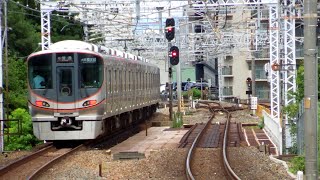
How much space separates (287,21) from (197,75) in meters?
68.0

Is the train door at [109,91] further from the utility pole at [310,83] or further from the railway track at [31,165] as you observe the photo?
the utility pole at [310,83]

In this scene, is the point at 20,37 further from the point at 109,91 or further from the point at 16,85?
the point at 109,91

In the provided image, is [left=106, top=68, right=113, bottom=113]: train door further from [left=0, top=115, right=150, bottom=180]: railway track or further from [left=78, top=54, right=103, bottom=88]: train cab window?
[left=0, top=115, right=150, bottom=180]: railway track

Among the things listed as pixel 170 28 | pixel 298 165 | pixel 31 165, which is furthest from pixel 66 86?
pixel 170 28

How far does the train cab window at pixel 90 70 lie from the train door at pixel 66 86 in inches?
11.3

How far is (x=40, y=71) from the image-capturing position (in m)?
19.0

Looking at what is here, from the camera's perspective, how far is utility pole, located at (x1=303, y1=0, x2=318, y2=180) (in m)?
8.30

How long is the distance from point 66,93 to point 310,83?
1129cm

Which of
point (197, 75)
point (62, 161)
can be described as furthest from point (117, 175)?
point (197, 75)

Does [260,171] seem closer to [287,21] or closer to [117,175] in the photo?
[117,175]

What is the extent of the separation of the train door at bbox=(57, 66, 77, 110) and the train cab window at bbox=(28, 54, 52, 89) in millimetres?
280

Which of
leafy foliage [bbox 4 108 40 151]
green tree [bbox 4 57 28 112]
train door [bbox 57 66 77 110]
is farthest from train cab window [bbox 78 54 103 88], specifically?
green tree [bbox 4 57 28 112]

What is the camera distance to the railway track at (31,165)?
551 inches

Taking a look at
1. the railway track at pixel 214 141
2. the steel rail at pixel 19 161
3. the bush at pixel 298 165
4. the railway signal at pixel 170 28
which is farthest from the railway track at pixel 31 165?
the railway signal at pixel 170 28
